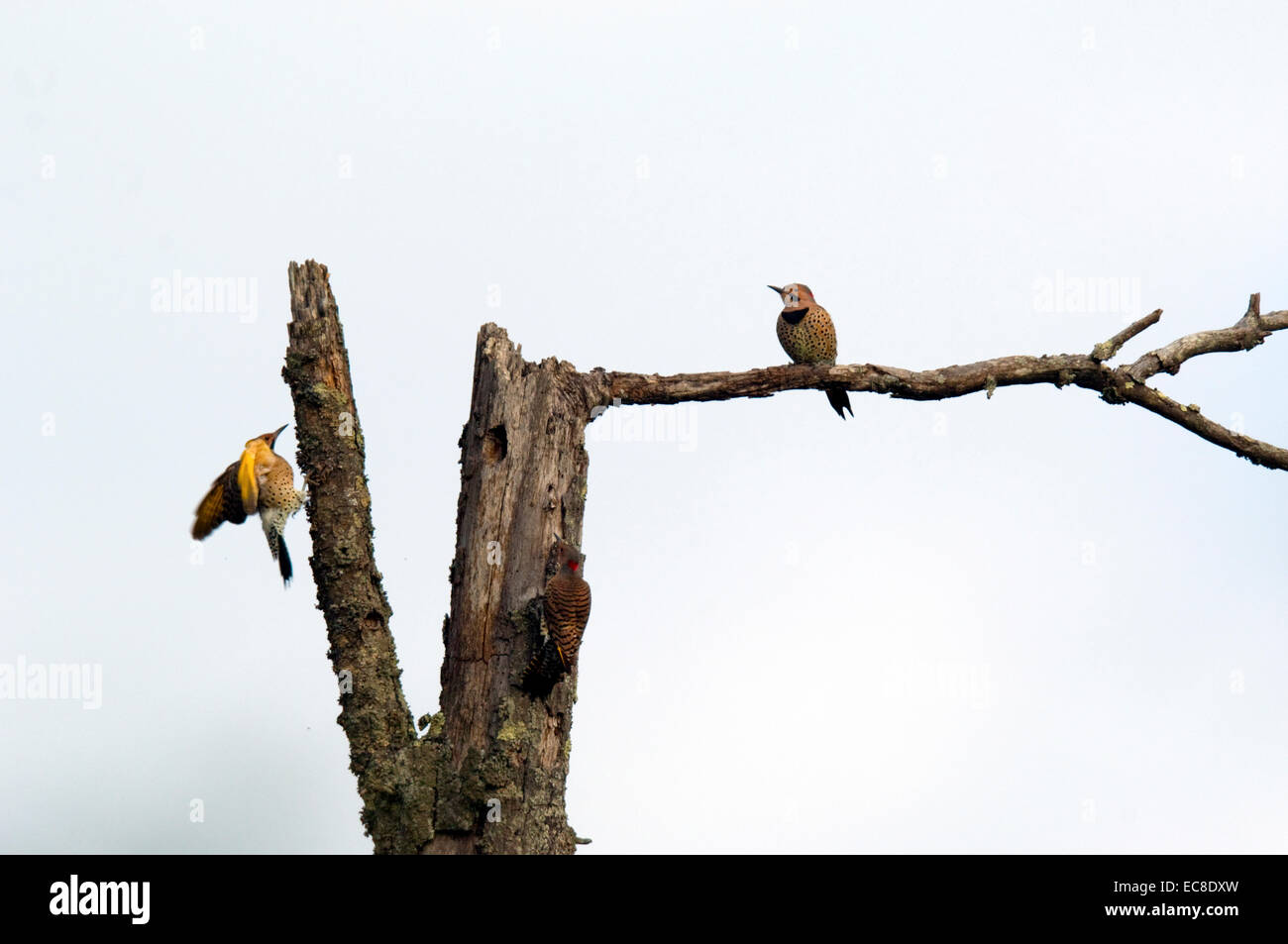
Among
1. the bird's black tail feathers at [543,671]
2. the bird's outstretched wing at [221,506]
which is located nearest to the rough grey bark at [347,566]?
the bird's outstretched wing at [221,506]

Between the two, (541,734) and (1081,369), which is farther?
(1081,369)

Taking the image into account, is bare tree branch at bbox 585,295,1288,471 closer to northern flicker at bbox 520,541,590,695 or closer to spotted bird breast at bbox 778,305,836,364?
spotted bird breast at bbox 778,305,836,364

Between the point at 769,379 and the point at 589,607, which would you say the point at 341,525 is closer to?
the point at 589,607

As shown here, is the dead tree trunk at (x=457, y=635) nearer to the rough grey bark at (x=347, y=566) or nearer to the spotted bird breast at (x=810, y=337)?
the rough grey bark at (x=347, y=566)

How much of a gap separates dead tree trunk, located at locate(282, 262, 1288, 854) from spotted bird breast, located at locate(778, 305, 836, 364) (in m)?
1.78

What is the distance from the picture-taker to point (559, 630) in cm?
662

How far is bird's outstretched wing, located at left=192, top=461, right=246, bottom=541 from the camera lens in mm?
6977

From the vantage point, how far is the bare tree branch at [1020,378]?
7.64 m

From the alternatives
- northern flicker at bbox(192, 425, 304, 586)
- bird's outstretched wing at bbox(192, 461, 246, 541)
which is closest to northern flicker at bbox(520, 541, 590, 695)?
northern flicker at bbox(192, 425, 304, 586)

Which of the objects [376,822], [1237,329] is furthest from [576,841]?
[1237,329]

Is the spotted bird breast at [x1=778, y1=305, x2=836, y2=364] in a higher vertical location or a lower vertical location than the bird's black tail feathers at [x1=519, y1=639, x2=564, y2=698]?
higher

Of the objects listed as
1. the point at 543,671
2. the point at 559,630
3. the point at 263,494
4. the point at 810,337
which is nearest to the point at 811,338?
the point at 810,337
